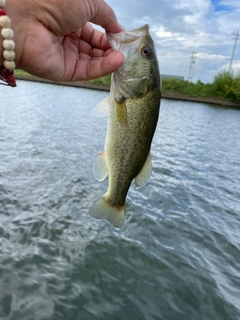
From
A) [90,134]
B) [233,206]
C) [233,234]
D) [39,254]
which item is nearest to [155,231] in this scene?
[233,234]

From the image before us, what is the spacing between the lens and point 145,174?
3121mm

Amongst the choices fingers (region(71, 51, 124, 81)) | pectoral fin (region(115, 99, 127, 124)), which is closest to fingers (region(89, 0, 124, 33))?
fingers (region(71, 51, 124, 81))

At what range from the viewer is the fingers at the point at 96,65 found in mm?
2617

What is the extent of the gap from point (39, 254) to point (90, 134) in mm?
11710

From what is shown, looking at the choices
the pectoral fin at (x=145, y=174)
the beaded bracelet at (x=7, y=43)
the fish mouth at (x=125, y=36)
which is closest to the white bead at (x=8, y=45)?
the beaded bracelet at (x=7, y=43)

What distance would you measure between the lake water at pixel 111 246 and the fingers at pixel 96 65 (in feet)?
11.5

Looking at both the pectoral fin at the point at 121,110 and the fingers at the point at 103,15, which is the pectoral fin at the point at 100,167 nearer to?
the pectoral fin at the point at 121,110

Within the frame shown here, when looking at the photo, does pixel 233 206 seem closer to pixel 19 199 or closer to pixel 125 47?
pixel 19 199

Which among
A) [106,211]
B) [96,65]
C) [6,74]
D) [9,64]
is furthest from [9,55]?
[106,211]

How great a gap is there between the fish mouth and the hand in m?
0.05

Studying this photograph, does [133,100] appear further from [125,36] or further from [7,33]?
[7,33]

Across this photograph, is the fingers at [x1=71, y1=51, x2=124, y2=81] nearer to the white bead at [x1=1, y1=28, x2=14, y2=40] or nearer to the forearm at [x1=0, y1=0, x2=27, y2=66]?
the forearm at [x1=0, y1=0, x2=27, y2=66]

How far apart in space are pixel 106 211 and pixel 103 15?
1.82 meters

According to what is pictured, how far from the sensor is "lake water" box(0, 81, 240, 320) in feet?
16.4
